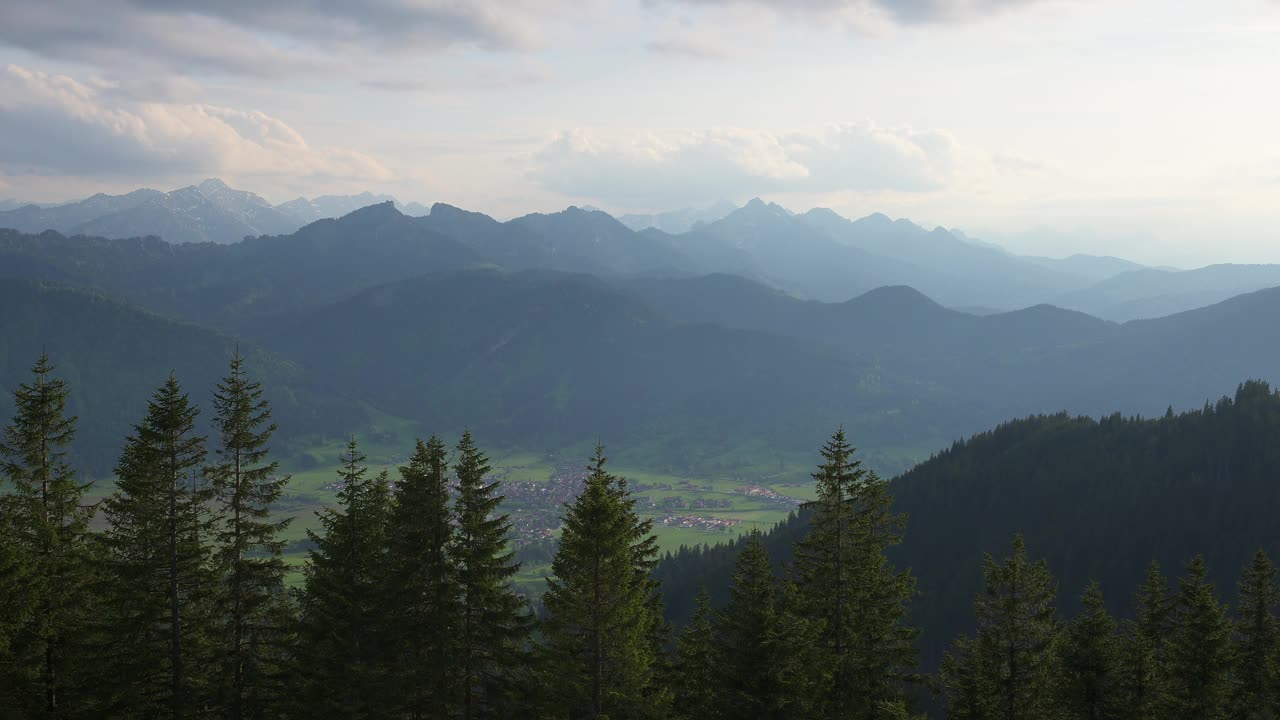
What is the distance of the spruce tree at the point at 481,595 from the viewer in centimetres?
3659

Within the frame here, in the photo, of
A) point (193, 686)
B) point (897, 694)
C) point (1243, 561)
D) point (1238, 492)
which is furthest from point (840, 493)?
point (1238, 492)

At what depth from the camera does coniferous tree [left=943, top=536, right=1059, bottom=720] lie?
38719 millimetres

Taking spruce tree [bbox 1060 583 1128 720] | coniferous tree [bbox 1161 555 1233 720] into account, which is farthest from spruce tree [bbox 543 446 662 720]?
coniferous tree [bbox 1161 555 1233 720]

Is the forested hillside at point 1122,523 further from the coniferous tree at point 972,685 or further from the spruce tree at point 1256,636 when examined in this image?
the coniferous tree at point 972,685

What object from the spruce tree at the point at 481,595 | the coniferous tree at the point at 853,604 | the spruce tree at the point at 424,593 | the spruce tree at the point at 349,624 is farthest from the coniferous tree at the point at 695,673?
the spruce tree at the point at 349,624

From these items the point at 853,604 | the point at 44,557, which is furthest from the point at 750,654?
the point at 44,557

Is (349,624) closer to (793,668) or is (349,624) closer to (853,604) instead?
(793,668)

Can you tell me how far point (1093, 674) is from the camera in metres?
48.3

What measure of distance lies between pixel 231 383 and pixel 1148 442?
7927 inches

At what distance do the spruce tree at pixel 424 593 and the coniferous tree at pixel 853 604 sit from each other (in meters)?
15.2

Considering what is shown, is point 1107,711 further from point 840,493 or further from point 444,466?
point 444,466

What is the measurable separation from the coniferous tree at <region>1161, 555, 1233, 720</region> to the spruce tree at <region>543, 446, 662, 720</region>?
28.1 meters

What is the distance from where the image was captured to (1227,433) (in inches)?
7269

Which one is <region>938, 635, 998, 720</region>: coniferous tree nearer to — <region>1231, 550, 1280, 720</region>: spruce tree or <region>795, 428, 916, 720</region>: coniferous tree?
<region>795, 428, 916, 720</region>: coniferous tree
